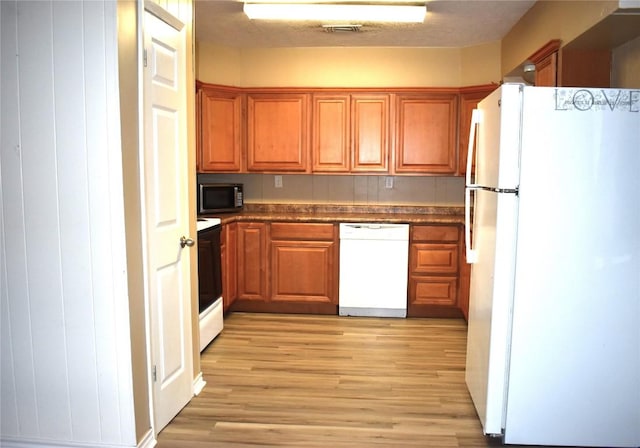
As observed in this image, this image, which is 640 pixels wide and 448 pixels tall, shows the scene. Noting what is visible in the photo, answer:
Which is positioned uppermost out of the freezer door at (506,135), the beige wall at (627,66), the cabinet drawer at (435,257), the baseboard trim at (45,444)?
the beige wall at (627,66)

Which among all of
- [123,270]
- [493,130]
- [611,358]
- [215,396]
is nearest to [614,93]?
Answer: [493,130]

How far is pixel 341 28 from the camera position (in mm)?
4055

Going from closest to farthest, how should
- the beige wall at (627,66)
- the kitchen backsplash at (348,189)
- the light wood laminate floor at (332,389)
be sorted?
the light wood laminate floor at (332,389), the beige wall at (627,66), the kitchen backsplash at (348,189)

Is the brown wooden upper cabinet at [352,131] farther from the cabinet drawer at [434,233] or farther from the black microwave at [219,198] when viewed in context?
the black microwave at [219,198]

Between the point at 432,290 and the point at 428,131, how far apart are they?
1.46 m

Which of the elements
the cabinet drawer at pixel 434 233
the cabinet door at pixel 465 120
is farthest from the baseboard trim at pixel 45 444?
the cabinet door at pixel 465 120

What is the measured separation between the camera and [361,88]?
4.63 metres

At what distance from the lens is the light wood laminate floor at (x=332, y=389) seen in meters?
2.45

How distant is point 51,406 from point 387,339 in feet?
7.86

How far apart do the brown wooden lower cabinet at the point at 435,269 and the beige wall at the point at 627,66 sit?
1756 mm

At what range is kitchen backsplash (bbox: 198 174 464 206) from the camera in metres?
4.91

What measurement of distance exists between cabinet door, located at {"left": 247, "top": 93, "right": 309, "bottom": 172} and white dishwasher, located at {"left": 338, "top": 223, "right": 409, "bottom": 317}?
0.86 metres

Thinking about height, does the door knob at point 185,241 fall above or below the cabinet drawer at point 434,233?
above

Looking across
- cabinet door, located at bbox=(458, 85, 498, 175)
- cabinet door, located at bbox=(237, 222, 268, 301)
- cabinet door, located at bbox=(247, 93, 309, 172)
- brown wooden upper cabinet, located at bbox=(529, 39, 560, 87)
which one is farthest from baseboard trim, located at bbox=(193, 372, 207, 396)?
cabinet door, located at bbox=(458, 85, 498, 175)
